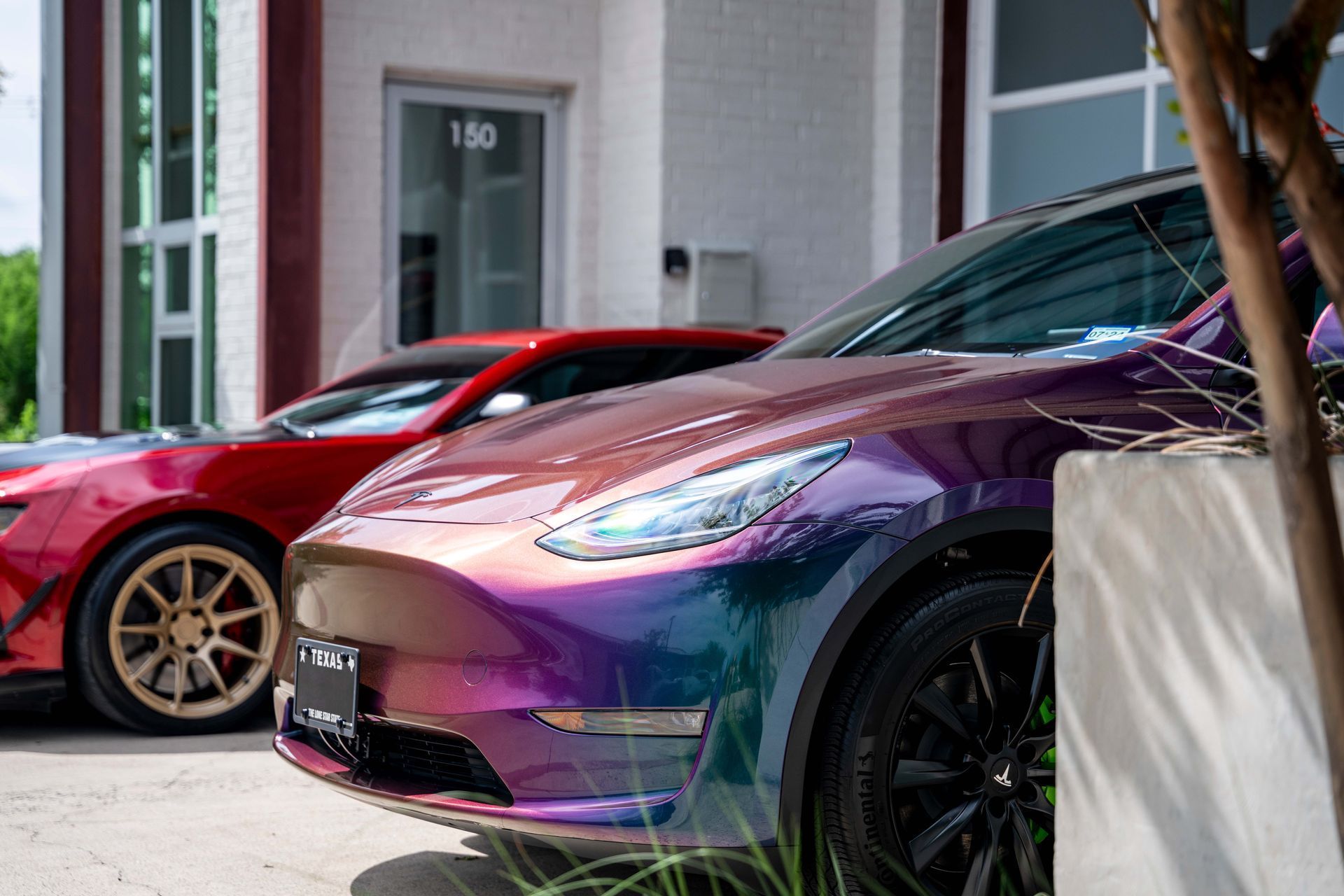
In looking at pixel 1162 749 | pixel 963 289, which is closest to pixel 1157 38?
pixel 1162 749

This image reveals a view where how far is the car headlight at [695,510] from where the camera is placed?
2674 mm

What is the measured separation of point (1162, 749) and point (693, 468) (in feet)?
3.65

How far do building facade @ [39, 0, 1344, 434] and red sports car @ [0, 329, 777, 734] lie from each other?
3.40m

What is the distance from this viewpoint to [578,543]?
9.03 ft

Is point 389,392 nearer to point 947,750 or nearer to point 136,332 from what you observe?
point 947,750

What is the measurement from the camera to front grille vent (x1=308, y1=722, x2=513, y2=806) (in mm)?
2754

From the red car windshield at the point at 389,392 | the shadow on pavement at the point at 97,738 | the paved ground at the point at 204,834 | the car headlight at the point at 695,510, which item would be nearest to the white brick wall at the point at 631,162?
the red car windshield at the point at 389,392

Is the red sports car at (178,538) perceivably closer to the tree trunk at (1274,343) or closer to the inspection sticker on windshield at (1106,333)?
the inspection sticker on windshield at (1106,333)

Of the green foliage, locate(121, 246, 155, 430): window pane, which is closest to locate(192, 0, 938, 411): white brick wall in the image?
locate(121, 246, 155, 430): window pane

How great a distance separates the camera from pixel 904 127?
910cm

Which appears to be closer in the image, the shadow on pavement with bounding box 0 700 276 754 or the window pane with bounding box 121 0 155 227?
the shadow on pavement with bounding box 0 700 276 754

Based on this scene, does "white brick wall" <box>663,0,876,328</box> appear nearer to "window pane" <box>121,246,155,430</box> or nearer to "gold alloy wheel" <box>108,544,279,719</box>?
"window pane" <box>121,246,155,430</box>

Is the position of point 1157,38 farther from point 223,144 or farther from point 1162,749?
point 223,144

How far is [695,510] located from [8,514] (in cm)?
285
